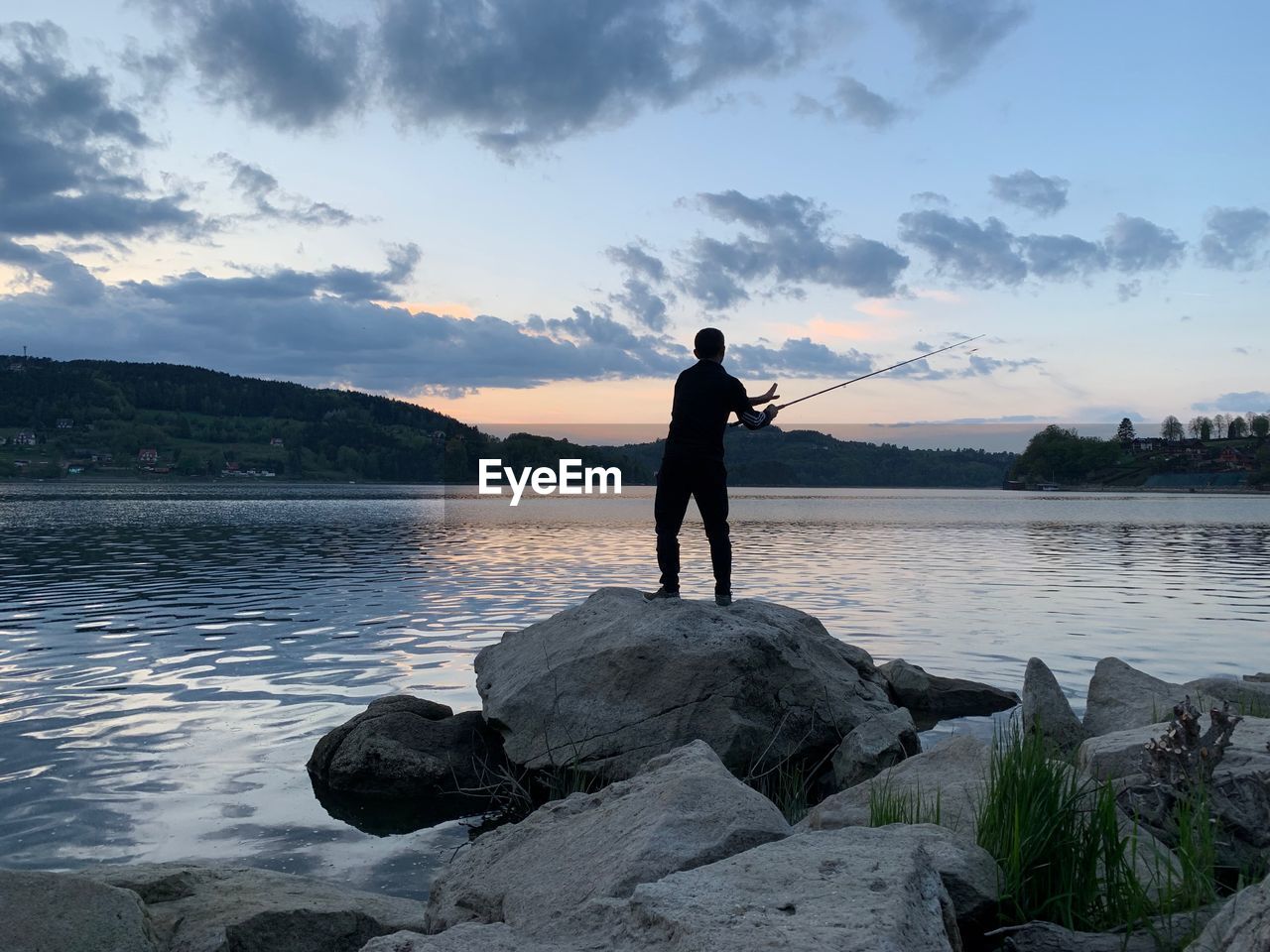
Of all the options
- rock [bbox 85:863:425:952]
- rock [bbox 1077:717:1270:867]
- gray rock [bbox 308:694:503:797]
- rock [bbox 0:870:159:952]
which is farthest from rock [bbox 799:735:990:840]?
gray rock [bbox 308:694:503:797]

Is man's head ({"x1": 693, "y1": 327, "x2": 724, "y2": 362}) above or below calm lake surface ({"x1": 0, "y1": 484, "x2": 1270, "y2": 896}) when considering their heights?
above

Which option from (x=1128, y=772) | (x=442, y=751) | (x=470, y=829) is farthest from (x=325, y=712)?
(x=1128, y=772)

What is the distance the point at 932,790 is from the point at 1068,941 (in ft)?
7.37

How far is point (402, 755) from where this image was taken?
10.0 m

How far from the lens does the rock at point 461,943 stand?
4.11 m

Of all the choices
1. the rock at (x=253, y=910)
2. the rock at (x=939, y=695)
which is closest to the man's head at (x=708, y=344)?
the rock at (x=939, y=695)

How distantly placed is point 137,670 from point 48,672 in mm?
1236

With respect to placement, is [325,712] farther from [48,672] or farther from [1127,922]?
[1127,922]

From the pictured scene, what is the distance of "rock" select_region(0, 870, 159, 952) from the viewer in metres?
4.83

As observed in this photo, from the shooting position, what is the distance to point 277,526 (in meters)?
57.6

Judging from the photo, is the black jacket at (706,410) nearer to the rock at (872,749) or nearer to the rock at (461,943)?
the rock at (872,749)

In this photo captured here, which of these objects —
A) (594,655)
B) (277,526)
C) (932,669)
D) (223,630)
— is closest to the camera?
(594,655)

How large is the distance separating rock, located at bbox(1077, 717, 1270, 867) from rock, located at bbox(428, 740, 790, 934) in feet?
7.37

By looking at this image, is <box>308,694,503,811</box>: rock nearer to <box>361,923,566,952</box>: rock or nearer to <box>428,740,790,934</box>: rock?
<box>428,740,790,934</box>: rock
